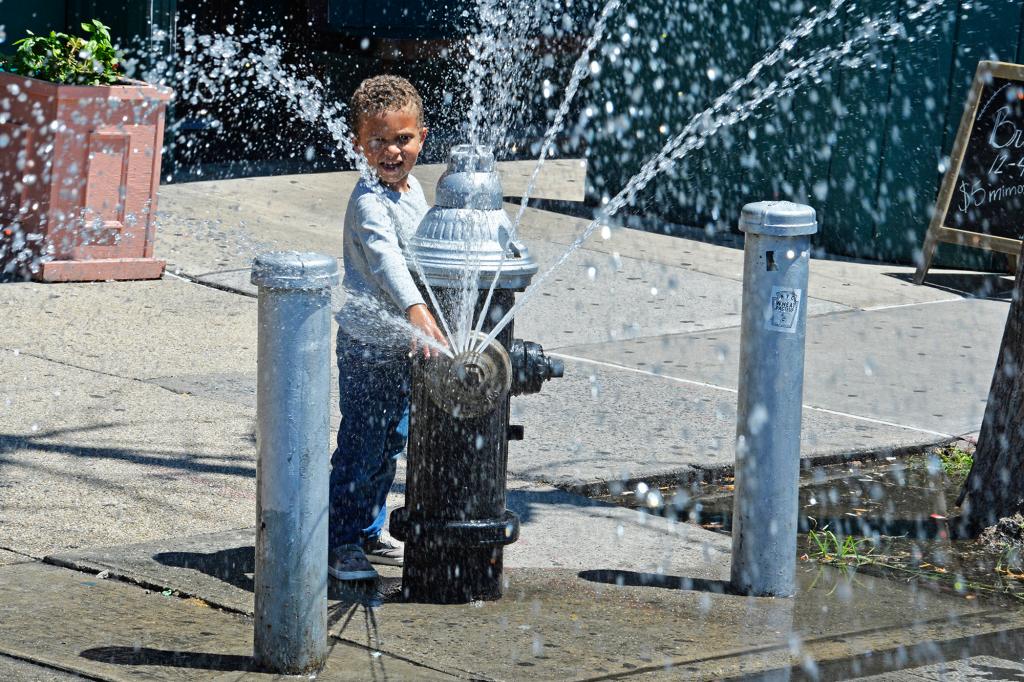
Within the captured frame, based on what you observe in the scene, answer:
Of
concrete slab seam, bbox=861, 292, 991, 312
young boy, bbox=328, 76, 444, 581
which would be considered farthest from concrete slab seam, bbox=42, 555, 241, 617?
concrete slab seam, bbox=861, 292, 991, 312

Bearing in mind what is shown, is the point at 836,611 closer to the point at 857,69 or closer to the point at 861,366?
the point at 861,366

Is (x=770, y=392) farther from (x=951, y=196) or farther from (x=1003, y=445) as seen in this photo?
(x=951, y=196)

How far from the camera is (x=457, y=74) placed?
49.4 ft

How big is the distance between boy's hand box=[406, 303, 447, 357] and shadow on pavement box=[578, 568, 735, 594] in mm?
940

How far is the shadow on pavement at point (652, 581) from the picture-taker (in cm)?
465

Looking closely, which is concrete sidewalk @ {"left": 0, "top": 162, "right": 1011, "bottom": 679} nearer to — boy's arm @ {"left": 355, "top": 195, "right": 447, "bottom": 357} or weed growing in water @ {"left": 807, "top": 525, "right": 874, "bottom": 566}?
weed growing in water @ {"left": 807, "top": 525, "right": 874, "bottom": 566}

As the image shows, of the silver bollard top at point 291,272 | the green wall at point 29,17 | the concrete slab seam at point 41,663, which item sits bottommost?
the concrete slab seam at point 41,663

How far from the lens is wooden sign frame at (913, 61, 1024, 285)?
967 centimetres

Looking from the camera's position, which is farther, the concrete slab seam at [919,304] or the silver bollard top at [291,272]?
the concrete slab seam at [919,304]

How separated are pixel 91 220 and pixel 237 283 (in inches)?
32.2

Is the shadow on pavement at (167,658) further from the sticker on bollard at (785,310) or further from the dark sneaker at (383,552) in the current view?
the sticker on bollard at (785,310)

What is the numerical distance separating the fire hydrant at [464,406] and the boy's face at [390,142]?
176mm

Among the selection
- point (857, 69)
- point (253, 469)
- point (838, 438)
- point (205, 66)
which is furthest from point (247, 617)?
point (205, 66)

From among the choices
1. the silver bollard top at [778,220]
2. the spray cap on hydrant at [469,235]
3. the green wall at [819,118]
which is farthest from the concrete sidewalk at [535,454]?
the silver bollard top at [778,220]
